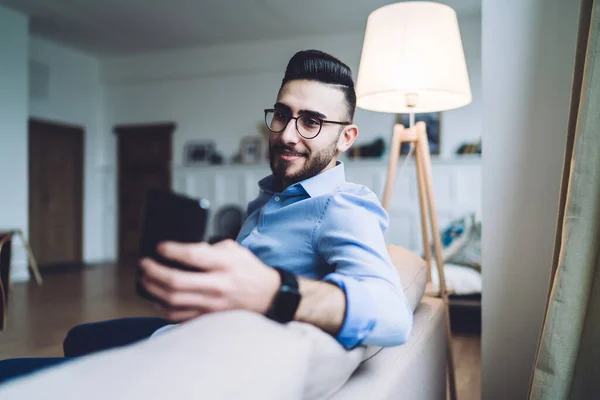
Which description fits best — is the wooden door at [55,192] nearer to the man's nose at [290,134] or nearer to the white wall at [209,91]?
the white wall at [209,91]

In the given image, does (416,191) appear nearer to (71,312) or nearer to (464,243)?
(464,243)

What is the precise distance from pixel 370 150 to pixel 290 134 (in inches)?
214

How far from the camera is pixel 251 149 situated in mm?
7145

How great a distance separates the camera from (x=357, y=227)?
90 cm

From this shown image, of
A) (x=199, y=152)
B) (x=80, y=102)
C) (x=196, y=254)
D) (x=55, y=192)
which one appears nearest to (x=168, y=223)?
(x=196, y=254)

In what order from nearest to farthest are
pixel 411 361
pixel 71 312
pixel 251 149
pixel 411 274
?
pixel 411 361 < pixel 411 274 < pixel 71 312 < pixel 251 149

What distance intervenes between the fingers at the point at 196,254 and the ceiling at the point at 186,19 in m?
5.39

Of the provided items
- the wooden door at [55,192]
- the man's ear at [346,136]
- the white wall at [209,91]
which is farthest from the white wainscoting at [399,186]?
the man's ear at [346,136]

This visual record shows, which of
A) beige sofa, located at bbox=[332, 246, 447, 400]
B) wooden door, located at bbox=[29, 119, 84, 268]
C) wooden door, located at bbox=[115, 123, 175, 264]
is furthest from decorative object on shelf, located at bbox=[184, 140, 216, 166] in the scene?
beige sofa, located at bbox=[332, 246, 447, 400]

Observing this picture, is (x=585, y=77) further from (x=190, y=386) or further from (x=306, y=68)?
(x=190, y=386)

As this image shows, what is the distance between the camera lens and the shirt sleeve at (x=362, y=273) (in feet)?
A: 2.46

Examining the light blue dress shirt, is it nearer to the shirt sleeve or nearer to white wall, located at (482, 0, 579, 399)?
the shirt sleeve

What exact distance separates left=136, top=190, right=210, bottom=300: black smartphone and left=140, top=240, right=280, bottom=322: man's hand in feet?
0.04

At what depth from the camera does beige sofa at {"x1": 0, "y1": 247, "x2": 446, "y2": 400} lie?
1.46ft
